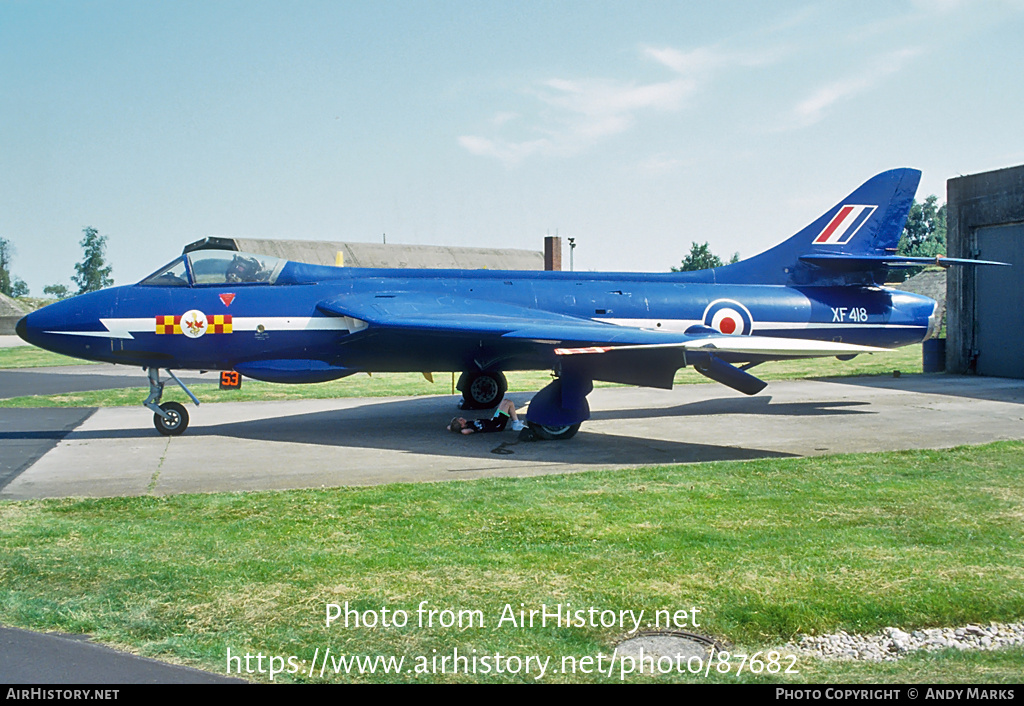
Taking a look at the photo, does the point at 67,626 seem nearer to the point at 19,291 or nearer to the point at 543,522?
the point at 543,522

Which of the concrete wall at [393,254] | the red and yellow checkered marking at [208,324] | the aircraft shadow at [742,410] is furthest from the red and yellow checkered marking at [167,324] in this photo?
the concrete wall at [393,254]

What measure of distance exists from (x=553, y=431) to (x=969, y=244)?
47.9 ft

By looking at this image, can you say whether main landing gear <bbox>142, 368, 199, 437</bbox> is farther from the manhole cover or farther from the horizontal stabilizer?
the horizontal stabilizer

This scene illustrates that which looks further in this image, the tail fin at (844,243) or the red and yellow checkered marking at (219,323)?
the tail fin at (844,243)

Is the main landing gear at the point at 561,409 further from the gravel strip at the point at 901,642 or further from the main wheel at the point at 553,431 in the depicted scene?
the gravel strip at the point at 901,642

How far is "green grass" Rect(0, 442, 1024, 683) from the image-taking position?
4.53 meters

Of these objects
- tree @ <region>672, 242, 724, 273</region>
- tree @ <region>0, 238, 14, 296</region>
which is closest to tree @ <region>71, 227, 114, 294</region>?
tree @ <region>0, 238, 14, 296</region>

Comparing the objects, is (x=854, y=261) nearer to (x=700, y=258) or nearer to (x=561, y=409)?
(x=561, y=409)

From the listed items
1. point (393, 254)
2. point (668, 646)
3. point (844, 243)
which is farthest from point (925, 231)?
point (668, 646)

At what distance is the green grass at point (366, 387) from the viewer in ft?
57.5

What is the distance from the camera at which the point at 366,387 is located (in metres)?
20.2

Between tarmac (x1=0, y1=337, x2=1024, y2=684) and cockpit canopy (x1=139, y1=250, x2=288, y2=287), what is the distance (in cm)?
233

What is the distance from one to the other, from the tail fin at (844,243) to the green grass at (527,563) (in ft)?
23.6
